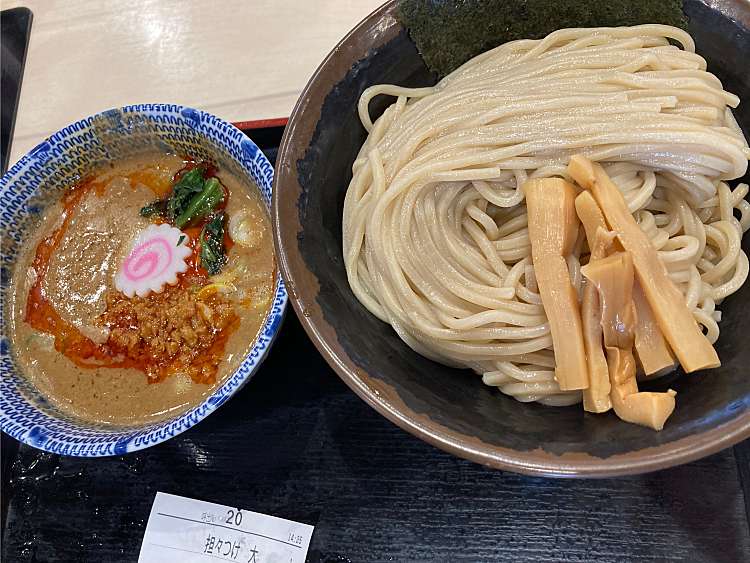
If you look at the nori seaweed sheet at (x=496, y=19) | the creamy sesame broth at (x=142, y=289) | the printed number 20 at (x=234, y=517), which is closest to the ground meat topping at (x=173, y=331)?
the creamy sesame broth at (x=142, y=289)

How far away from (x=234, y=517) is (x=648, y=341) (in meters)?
1.37

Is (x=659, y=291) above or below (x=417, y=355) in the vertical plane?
above

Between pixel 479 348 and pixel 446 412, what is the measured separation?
238mm

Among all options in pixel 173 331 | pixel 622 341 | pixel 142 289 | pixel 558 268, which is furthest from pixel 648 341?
pixel 142 289

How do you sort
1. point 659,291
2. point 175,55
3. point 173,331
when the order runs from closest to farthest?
point 659,291
point 173,331
point 175,55

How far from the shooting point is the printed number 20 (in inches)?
73.7

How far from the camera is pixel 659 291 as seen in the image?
4.81 feet

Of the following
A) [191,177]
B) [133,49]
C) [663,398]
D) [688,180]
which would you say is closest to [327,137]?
[191,177]

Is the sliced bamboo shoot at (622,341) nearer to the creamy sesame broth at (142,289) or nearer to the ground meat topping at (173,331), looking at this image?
the creamy sesame broth at (142,289)

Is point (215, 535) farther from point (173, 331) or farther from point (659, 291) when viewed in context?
point (659, 291)

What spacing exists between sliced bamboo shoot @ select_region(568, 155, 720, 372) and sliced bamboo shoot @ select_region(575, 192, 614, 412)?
3 cm

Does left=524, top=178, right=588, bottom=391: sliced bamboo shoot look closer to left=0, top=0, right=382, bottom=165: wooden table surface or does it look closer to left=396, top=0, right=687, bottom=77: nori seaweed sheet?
left=396, top=0, right=687, bottom=77: nori seaweed sheet

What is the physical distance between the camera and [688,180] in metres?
1.65

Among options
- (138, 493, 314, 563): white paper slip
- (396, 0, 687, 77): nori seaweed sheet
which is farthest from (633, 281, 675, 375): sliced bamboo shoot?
(138, 493, 314, 563): white paper slip
